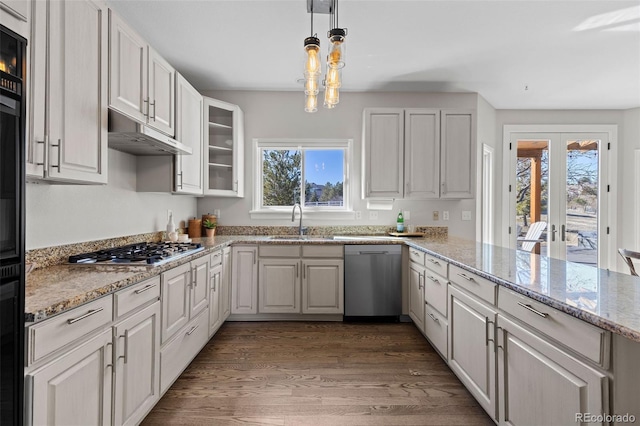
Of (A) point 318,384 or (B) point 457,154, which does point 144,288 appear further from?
(B) point 457,154

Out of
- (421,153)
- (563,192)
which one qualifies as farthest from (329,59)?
(563,192)

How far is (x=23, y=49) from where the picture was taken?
37.9 inches

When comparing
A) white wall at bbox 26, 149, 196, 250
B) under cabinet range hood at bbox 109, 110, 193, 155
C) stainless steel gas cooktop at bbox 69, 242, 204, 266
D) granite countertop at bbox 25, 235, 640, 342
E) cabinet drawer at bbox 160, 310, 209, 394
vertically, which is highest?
under cabinet range hood at bbox 109, 110, 193, 155

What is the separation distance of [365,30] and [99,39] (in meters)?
1.87

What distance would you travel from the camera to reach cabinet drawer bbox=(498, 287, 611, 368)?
3.27ft

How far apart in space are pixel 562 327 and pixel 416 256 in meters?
1.80

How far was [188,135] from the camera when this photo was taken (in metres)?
2.92

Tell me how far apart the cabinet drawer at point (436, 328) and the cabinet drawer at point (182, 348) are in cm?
184

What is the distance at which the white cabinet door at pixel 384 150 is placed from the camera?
355 centimetres

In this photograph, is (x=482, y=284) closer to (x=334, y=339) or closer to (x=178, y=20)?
(x=334, y=339)

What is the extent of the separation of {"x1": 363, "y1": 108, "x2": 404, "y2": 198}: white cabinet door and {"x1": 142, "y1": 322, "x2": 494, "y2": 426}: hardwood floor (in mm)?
1613

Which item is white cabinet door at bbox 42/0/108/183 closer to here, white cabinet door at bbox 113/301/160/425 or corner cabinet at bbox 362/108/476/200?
white cabinet door at bbox 113/301/160/425

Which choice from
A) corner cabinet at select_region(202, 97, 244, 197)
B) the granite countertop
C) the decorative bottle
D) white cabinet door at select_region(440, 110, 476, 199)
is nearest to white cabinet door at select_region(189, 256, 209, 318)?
the granite countertop

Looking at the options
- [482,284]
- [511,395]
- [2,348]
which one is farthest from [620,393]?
[2,348]
